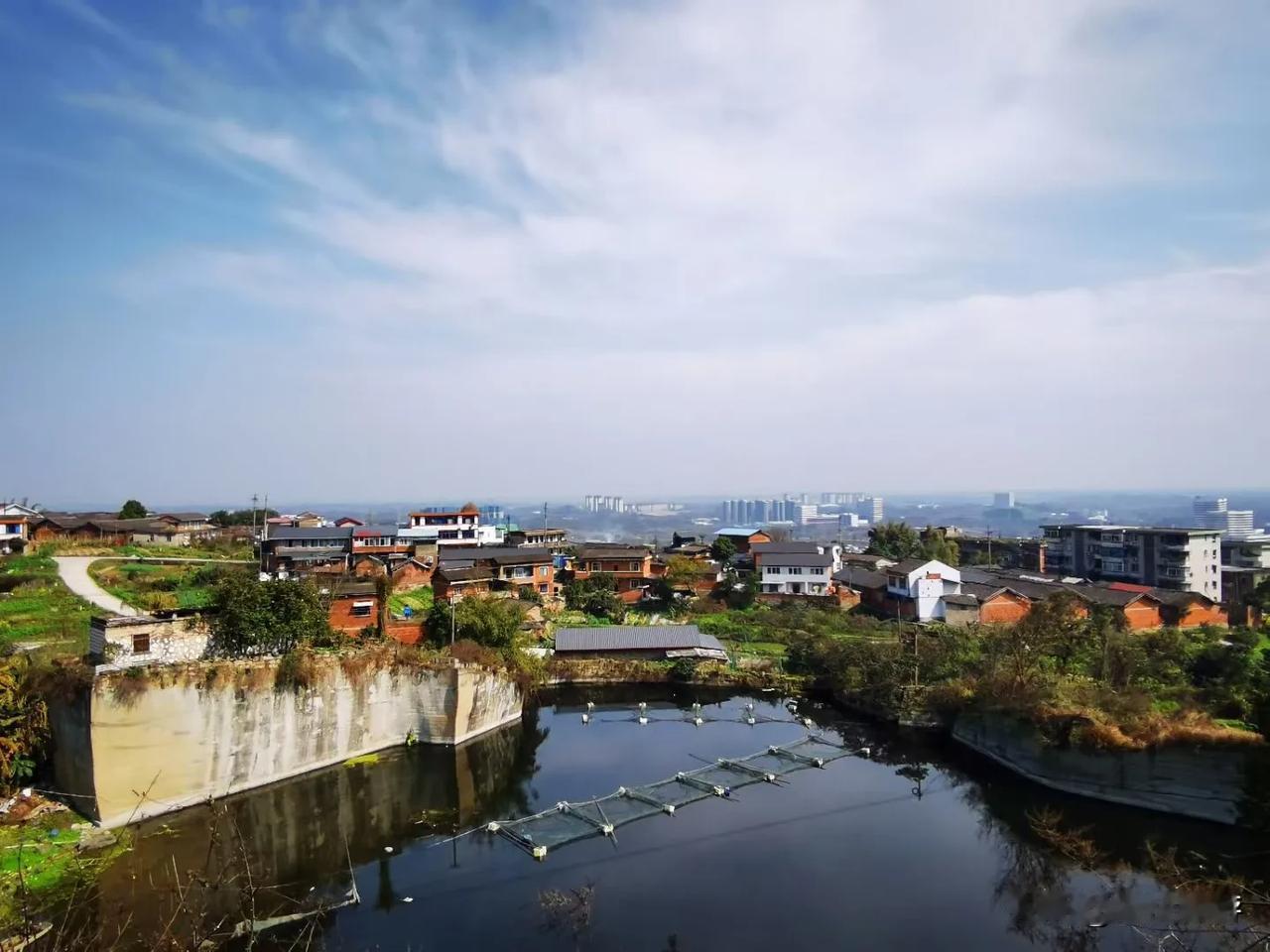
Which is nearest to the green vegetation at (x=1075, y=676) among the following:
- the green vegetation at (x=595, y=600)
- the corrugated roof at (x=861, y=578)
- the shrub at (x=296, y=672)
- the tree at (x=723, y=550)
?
the green vegetation at (x=595, y=600)

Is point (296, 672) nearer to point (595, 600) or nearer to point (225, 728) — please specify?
point (225, 728)

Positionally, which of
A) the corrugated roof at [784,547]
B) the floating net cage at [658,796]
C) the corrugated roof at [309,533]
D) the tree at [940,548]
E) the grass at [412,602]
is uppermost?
the corrugated roof at [309,533]

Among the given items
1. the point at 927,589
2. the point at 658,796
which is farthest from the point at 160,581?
the point at 927,589

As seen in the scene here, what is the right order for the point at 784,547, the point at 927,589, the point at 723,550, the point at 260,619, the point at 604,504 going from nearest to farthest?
the point at 260,619 < the point at 927,589 < the point at 784,547 < the point at 723,550 < the point at 604,504

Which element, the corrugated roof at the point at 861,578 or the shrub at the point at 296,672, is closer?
the shrub at the point at 296,672

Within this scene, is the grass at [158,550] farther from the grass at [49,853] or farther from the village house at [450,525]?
the grass at [49,853]

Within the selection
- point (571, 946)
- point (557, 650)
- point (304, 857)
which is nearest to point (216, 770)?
point (304, 857)
